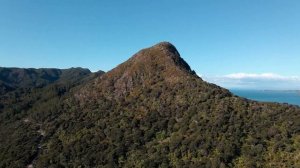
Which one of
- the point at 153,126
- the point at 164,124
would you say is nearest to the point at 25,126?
the point at 153,126

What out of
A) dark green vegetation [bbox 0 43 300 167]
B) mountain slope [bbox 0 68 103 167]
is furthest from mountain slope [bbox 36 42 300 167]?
mountain slope [bbox 0 68 103 167]

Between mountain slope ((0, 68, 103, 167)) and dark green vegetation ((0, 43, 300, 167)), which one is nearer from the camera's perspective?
dark green vegetation ((0, 43, 300, 167))

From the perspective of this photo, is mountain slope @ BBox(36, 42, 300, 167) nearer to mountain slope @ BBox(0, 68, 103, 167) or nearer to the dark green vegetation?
the dark green vegetation

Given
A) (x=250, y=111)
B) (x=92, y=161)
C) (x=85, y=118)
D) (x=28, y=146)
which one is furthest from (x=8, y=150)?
(x=250, y=111)

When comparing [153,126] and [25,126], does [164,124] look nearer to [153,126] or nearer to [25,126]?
[153,126]

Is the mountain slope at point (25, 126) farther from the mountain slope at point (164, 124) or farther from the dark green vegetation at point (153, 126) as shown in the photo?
the mountain slope at point (164, 124)

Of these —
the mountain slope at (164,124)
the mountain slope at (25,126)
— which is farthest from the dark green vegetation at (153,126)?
the mountain slope at (25,126)

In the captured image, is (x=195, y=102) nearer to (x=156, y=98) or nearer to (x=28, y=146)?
(x=156, y=98)

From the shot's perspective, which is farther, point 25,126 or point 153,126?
point 25,126
